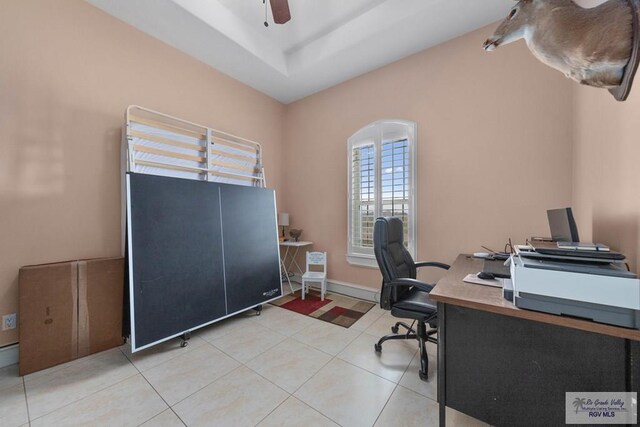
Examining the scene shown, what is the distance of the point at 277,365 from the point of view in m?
1.88

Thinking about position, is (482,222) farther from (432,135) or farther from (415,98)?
(415,98)

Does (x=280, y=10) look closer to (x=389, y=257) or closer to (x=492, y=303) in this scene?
(x=389, y=257)

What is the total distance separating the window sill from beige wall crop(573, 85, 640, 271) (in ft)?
6.42

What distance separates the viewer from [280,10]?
1.83 meters

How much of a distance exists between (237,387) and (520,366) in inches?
67.5

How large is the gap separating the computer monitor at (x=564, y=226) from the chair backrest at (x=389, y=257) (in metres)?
1.03

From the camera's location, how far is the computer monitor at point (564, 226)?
138 centimetres

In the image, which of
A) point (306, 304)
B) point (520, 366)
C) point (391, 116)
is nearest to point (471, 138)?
point (391, 116)

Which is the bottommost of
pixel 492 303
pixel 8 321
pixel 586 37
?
pixel 8 321

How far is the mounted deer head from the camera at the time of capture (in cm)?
82

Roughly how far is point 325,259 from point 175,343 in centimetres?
198

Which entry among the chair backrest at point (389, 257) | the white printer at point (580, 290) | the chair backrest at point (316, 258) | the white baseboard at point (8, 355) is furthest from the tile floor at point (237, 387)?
the chair backrest at point (316, 258)

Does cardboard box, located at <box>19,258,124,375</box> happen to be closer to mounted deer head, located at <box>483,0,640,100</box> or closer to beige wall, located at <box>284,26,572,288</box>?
beige wall, located at <box>284,26,572,288</box>

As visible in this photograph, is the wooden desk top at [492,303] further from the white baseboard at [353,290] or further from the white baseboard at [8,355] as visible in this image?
the white baseboard at [8,355]
